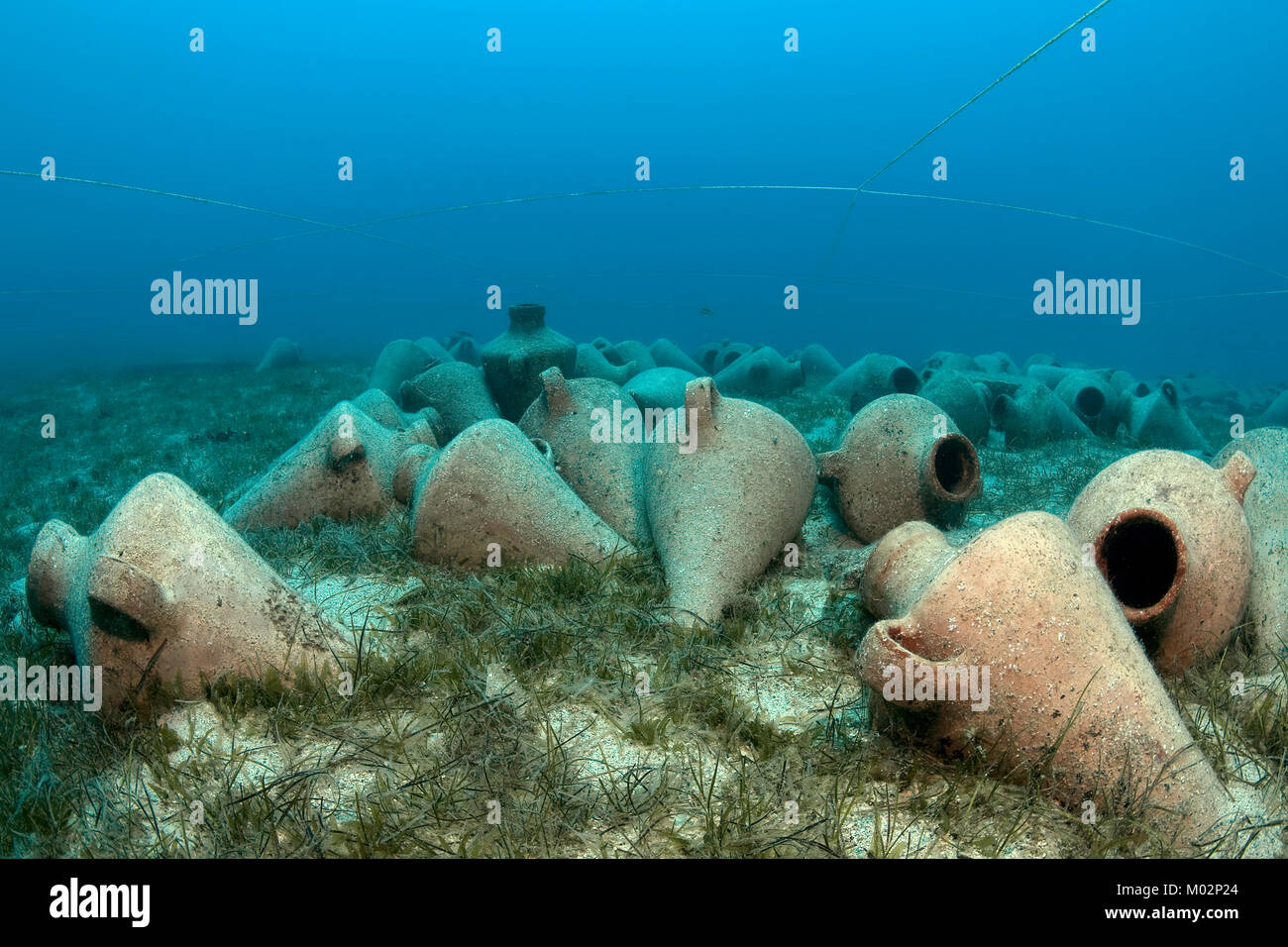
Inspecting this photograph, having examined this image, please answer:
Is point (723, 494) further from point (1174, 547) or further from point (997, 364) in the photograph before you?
point (997, 364)

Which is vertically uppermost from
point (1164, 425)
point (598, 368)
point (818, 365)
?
point (818, 365)

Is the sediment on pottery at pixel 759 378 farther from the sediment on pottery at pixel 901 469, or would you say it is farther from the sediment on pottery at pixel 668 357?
the sediment on pottery at pixel 901 469

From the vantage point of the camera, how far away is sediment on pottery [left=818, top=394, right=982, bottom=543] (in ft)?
15.5

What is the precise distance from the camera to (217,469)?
773 centimetres

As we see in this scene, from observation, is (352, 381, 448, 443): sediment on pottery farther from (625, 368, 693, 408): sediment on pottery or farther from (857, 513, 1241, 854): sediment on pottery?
(857, 513, 1241, 854): sediment on pottery

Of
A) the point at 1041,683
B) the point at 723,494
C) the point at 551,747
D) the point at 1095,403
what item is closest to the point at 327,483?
the point at 723,494

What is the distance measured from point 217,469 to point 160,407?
4.56m

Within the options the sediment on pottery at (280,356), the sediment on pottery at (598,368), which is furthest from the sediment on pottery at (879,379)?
the sediment on pottery at (280,356)

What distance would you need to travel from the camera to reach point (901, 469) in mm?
4797

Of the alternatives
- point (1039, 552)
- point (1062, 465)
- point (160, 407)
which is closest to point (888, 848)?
point (1039, 552)

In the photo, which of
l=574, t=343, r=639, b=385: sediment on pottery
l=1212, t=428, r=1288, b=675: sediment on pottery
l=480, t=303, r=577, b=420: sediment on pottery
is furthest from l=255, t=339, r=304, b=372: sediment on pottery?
l=1212, t=428, r=1288, b=675: sediment on pottery

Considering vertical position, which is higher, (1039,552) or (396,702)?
(1039,552)

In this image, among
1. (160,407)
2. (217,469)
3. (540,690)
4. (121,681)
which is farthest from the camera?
(160,407)
